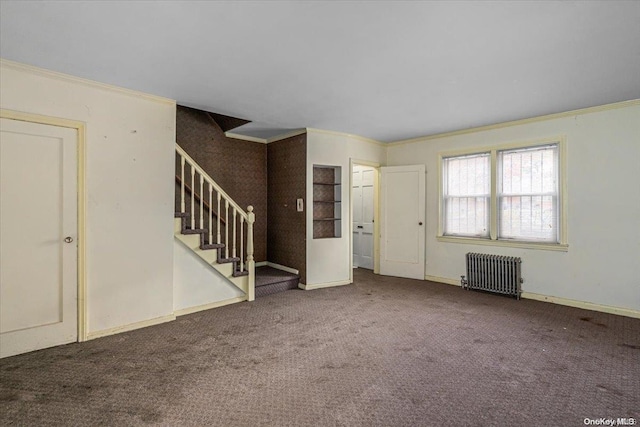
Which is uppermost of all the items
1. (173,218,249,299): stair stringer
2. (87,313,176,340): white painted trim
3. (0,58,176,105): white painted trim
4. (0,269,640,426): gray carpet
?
(0,58,176,105): white painted trim

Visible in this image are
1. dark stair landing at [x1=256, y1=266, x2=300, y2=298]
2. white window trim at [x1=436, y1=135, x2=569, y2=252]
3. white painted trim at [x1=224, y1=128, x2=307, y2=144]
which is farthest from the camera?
white painted trim at [x1=224, y1=128, x2=307, y2=144]

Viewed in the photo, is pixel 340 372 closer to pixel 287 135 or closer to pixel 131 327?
pixel 131 327

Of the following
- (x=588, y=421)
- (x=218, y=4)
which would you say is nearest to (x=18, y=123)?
(x=218, y=4)

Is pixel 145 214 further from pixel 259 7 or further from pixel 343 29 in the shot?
Result: pixel 343 29

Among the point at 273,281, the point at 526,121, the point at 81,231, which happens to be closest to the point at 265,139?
the point at 273,281

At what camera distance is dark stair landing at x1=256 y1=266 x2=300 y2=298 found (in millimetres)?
4933

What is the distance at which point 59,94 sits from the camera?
313 cm

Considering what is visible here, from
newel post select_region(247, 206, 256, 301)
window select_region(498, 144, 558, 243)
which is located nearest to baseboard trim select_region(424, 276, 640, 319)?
window select_region(498, 144, 558, 243)

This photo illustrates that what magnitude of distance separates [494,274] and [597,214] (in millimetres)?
1526

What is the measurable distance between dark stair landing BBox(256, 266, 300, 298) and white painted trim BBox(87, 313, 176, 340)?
1353 mm

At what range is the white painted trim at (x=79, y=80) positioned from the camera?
114 inches

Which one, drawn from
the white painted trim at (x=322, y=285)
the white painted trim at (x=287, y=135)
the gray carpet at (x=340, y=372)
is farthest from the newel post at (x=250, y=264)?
the white painted trim at (x=287, y=135)

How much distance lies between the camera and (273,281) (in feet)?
16.7

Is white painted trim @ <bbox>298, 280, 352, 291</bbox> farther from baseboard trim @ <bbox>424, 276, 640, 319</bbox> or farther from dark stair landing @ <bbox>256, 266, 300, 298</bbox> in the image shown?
baseboard trim @ <bbox>424, 276, 640, 319</bbox>
